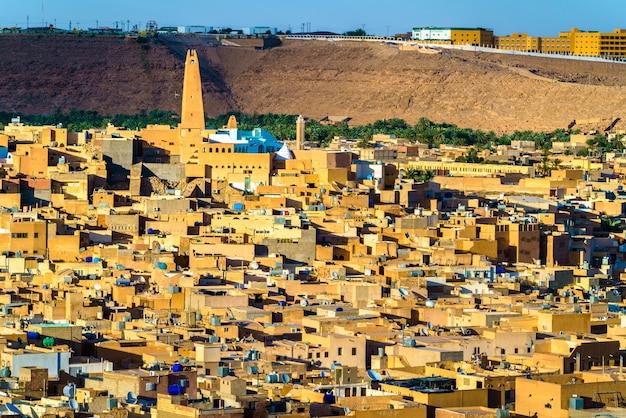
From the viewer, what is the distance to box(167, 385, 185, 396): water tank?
3716 centimetres

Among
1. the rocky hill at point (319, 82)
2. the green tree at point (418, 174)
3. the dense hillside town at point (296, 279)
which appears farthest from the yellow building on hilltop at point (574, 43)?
the green tree at point (418, 174)

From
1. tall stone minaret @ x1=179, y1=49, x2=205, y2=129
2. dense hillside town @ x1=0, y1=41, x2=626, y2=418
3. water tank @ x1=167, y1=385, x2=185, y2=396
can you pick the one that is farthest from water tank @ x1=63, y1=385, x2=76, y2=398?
tall stone minaret @ x1=179, y1=49, x2=205, y2=129

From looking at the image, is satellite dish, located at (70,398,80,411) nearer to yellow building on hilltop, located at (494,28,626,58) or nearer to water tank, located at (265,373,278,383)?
water tank, located at (265,373,278,383)

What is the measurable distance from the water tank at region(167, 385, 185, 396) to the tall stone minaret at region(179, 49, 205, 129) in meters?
45.0

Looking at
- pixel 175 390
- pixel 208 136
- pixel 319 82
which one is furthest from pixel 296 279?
pixel 319 82

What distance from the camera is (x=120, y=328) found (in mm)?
47250

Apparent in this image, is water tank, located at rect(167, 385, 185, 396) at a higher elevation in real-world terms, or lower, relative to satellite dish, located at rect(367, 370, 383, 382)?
higher

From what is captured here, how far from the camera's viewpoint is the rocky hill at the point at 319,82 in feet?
454

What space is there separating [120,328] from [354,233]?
1863 centimetres

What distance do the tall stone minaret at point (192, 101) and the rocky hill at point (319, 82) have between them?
146 ft

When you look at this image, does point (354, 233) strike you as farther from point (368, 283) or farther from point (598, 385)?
point (598, 385)

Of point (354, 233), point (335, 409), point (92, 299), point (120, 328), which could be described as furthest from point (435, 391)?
point (354, 233)

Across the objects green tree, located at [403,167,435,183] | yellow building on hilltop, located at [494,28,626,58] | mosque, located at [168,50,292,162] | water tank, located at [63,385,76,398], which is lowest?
water tank, located at [63,385,76,398]

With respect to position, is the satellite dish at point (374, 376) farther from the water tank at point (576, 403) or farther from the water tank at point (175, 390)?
the water tank at point (576, 403)
